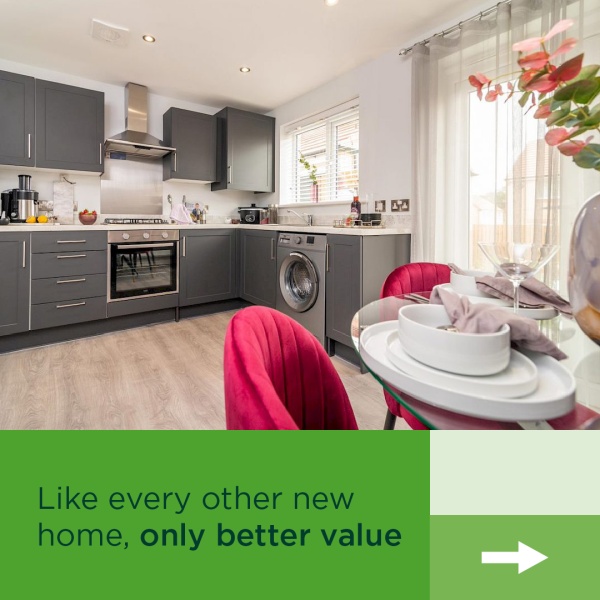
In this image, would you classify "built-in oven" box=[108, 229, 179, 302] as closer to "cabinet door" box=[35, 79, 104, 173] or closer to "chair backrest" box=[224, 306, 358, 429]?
"cabinet door" box=[35, 79, 104, 173]

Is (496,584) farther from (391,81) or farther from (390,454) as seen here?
(391,81)

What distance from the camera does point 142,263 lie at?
3.85 m

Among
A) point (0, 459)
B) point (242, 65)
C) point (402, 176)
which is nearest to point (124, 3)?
point (242, 65)

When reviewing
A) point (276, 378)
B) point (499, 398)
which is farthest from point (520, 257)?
point (276, 378)

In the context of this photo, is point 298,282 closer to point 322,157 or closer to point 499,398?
point 322,157

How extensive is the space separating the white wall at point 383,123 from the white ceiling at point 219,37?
0.14 meters

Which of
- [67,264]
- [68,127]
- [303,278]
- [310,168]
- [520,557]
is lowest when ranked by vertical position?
[520,557]

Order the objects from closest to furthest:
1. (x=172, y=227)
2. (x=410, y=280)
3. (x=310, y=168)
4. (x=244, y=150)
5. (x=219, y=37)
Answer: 1. (x=410, y=280)
2. (x=219, y=37)
3. (x=172, y=227)
4. (x=310, y=168)
5. (x=244, y=150)

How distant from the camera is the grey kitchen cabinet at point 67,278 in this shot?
3.27 metres

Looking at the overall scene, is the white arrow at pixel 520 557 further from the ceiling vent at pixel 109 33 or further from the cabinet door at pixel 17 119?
the cabinet door at pixel 17 119

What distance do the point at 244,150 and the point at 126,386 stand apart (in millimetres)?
3257

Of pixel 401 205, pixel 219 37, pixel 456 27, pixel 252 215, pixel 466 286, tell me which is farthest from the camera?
pixel 252 215

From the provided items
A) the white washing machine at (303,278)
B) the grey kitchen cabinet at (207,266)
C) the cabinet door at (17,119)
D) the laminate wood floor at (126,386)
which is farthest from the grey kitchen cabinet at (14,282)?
the white washing machine at (303,278)

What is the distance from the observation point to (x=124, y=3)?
8.82ft
